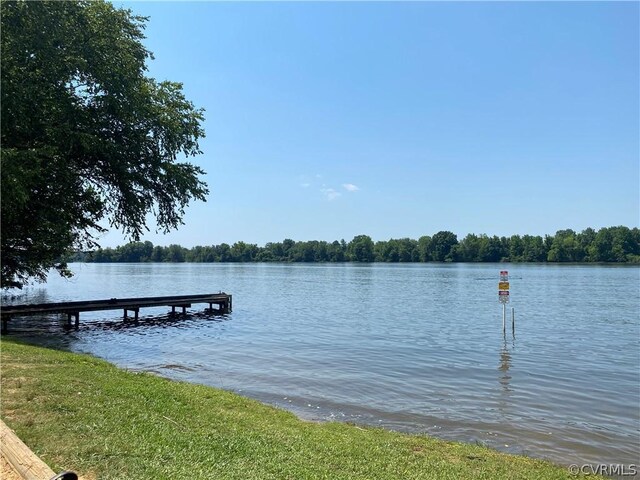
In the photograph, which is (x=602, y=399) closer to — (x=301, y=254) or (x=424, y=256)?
(x=424, y=256)

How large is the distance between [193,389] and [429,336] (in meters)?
14.6

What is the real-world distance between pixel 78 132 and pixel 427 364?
50.5 ft

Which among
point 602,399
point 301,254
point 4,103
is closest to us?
point 602,399

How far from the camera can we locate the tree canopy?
1703cm

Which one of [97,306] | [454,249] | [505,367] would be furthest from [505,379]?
[454,249]

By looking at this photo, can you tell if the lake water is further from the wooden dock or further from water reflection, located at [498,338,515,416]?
the wooden dock

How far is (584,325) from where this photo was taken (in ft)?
85.7

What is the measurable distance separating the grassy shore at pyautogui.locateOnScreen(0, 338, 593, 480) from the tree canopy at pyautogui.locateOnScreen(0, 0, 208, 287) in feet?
31.3

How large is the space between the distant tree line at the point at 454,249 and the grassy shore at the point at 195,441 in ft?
386

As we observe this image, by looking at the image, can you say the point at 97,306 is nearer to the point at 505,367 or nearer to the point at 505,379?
the point at 505,367

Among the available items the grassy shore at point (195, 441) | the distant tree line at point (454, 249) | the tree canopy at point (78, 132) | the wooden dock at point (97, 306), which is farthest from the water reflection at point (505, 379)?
the distant tree line at point (454, 249)

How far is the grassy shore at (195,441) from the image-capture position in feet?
16.8

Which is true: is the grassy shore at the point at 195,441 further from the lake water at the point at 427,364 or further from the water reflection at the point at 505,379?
the water reflection at the point at 505,379

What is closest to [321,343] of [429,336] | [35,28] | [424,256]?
[429,336]
